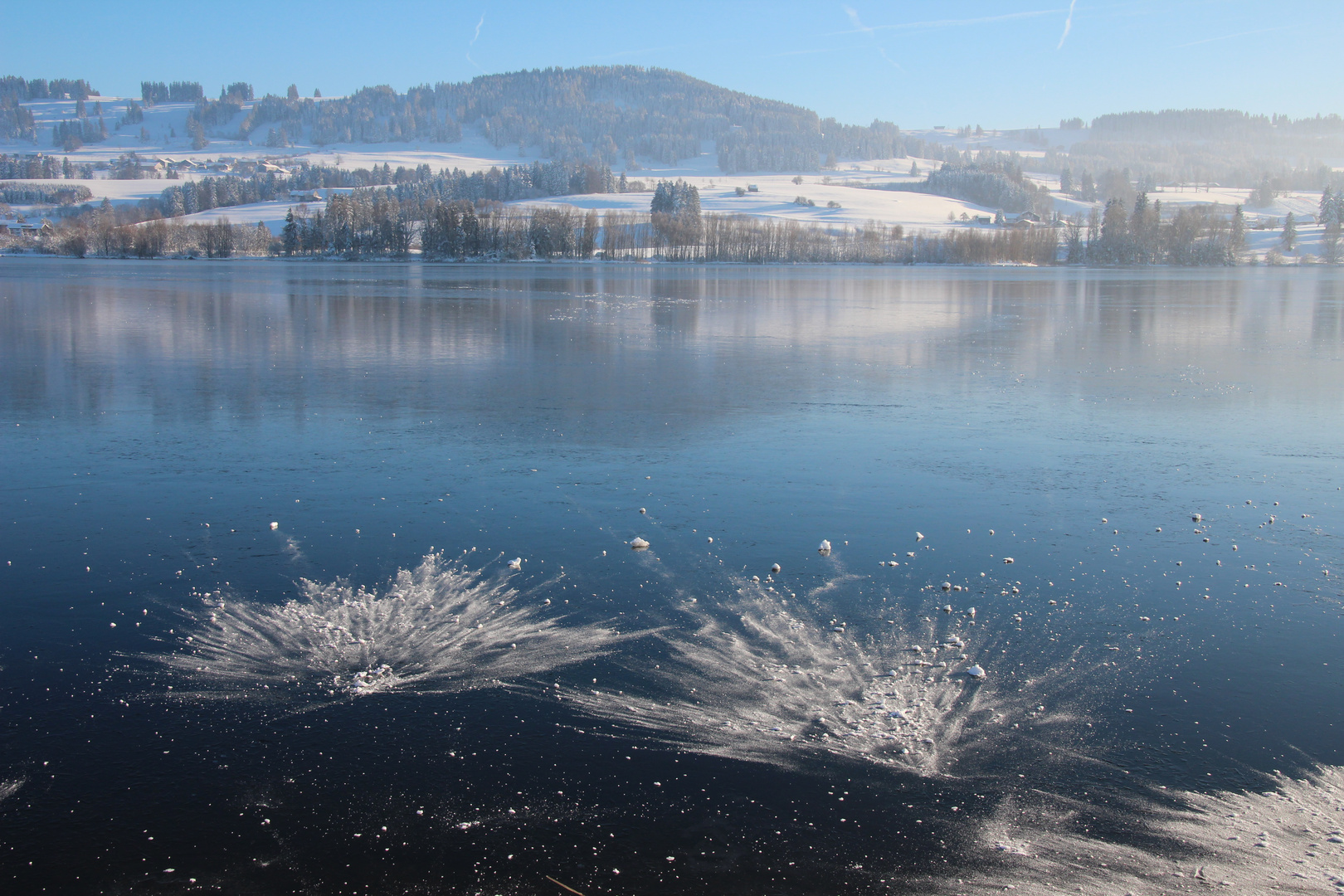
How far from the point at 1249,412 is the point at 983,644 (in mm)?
11826

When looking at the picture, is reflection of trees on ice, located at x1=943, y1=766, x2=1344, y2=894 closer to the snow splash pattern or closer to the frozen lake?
the frozen lake

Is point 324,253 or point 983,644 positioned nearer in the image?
point 983,644

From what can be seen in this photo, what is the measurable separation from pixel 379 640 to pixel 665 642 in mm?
2201

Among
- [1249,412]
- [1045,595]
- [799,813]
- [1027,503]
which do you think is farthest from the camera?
[1249,412]

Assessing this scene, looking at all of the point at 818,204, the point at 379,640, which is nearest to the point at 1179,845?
the point at 379,640

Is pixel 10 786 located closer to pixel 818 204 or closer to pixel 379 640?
pixel 379 640

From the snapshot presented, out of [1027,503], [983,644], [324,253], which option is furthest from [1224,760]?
[324,253]

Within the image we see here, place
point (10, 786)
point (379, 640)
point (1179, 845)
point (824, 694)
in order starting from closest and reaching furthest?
point (1179, 845), point (10, 786), point (824, 694), point (379, 640)

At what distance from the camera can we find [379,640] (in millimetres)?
6746

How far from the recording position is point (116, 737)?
5453 millimetres

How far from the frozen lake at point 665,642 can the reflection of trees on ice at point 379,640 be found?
4 cm

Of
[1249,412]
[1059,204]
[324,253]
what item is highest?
[1059,204]

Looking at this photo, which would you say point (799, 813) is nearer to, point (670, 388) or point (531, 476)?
point (531, 476)

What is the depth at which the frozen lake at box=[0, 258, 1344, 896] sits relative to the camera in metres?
4.66
